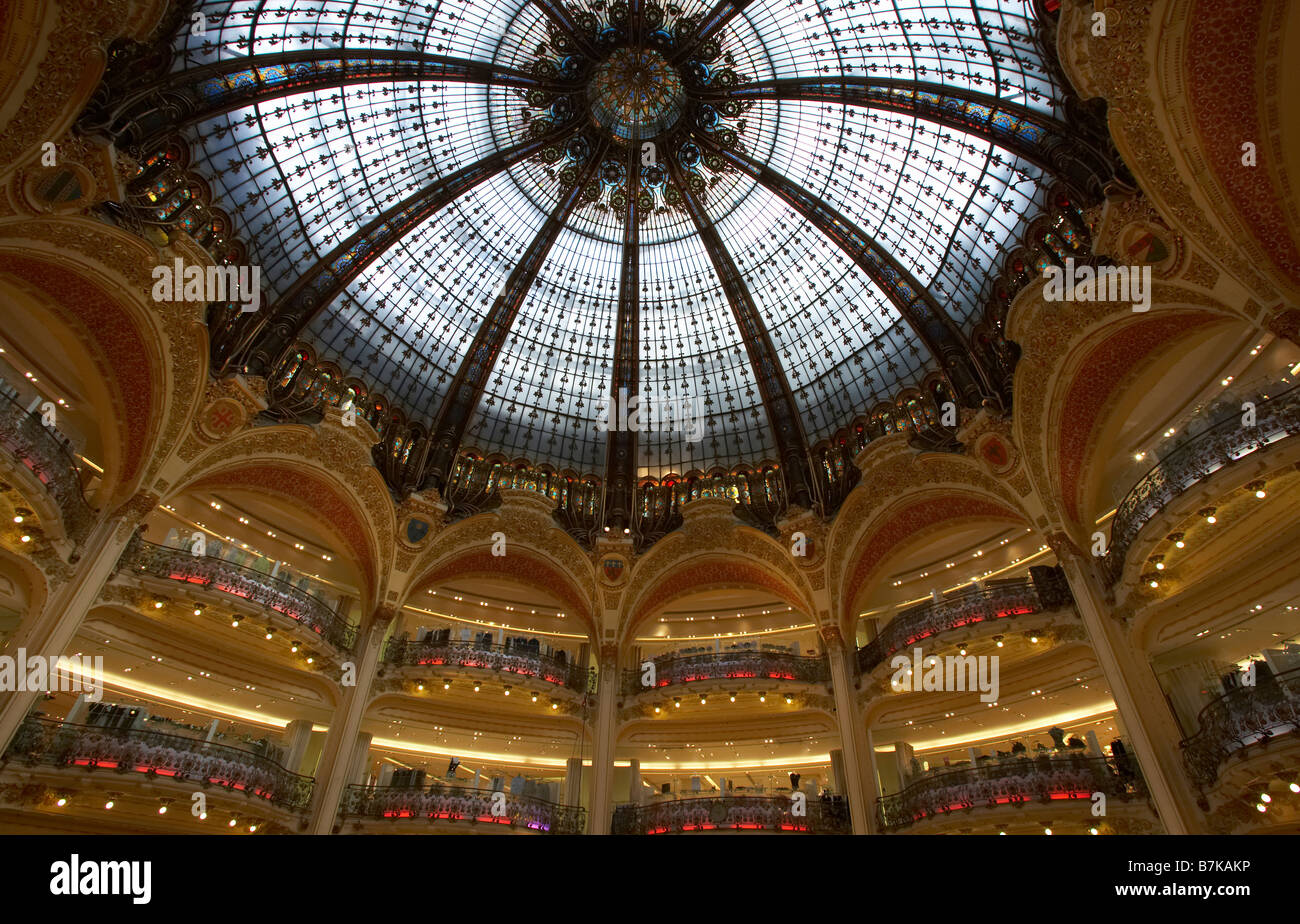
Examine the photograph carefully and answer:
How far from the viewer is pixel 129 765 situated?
18547 millimetres

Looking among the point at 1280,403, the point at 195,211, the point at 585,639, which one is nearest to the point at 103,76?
the point at 195,211

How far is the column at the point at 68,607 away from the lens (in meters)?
17.3

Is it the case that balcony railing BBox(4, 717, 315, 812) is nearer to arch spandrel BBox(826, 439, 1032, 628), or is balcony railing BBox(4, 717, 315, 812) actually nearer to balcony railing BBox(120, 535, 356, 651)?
balcony railing BBox(120, 535, 356, 651)

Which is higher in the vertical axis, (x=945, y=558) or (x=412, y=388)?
(x=412, y=388)

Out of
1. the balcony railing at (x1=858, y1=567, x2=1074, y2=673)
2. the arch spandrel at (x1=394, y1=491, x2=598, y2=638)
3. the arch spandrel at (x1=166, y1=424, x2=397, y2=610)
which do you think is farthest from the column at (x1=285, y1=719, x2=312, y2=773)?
the balcony railing at (x1=858, y1=567, x2=1074, y2=673)

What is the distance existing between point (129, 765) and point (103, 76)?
16.8 metres

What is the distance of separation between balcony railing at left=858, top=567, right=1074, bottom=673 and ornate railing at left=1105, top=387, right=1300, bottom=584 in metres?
1.82

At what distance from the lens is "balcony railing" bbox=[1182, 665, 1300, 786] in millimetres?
14953

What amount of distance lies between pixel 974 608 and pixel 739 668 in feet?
26.3

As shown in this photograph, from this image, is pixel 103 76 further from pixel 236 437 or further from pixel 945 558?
pixel 945 558

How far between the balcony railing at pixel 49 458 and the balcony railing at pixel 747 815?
17.5 m

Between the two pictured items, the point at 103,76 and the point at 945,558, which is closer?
the point at 103,76

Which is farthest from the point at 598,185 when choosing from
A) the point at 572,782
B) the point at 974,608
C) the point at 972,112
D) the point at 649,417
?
the point at 572,782

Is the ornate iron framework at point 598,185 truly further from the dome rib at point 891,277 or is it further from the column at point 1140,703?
the column at point 1140,703
